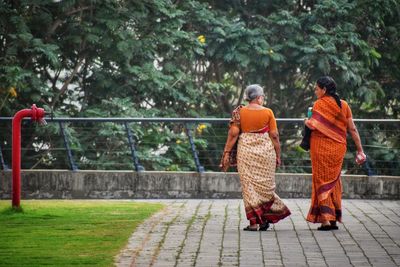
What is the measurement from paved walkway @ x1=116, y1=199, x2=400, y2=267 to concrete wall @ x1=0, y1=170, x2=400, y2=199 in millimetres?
2923

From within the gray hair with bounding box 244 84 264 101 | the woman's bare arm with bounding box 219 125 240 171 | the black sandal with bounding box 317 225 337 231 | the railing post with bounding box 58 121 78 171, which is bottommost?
the black sandal with bounding box 317 225 337 231

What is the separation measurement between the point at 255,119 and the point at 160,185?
5.55 m

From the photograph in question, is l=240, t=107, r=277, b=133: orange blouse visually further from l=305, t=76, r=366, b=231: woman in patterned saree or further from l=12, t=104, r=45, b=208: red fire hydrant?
l=12, t=104, r=45, b=208: red fire hydrant

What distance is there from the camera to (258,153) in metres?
12.7

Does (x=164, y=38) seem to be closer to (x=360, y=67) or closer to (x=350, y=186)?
(x=360, y=67)

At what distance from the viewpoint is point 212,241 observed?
11078 mm

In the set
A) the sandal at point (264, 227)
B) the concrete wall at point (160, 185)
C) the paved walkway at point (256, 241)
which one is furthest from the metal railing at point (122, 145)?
the sandal at point (264, 227)

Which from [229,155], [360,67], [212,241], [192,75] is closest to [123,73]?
[192,75]

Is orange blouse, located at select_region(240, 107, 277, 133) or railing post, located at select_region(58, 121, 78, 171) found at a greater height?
orange blouse, located at select_region(240, 107, 277, 133)

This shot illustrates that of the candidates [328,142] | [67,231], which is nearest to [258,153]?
[328,142]

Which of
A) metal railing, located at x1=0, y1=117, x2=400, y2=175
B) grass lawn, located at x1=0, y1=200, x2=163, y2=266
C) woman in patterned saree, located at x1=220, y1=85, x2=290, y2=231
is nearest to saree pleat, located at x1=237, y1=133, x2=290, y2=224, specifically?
woman in patterned saree, located at x1=220, y1=85, x2=290, y2=231

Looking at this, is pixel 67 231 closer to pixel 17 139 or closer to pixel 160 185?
pixel 17 139

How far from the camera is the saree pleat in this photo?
41.5ft

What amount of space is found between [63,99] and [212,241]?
466 inches
